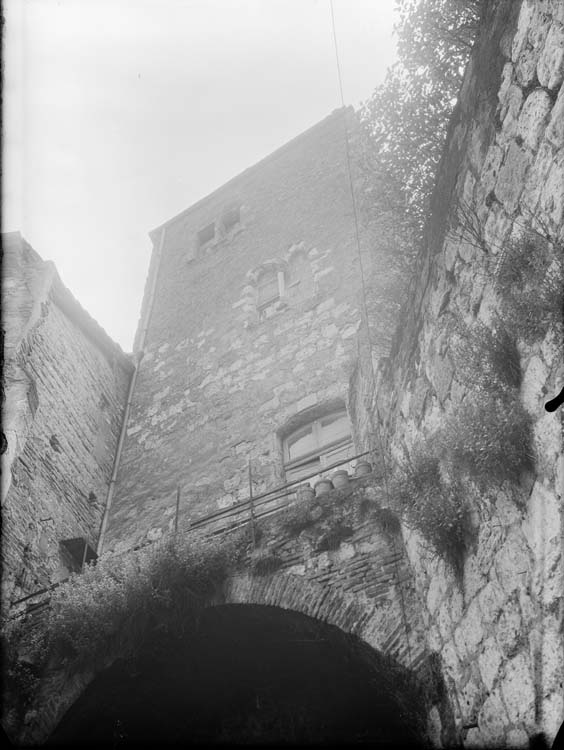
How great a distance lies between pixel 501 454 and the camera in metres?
4.20

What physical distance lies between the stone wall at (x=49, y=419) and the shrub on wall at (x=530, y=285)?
552 centimetres

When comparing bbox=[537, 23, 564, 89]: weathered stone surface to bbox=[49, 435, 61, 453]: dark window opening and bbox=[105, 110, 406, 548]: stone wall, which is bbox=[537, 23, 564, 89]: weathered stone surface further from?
bbox=[49, 435, 61, 453]: dark window opening

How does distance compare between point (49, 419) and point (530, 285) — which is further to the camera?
point (49, 419)

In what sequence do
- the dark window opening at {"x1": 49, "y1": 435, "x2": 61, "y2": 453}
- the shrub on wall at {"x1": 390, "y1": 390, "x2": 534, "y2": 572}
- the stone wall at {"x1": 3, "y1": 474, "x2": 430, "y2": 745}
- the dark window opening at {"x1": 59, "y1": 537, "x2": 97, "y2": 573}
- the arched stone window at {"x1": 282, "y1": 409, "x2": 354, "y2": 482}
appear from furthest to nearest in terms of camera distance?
the dark window opening at {"x1": 49, "y1": 435, "x2": 61, "y2": 453}
the arched stone window at {"x1": 282, "y1": 409, "x2": 354, "y2": 482}
the dark window opening at {"x1": 59, "y1": 537, "x2": 97, "y2": 573}
the stone wall at {"x1": 3, "y1": 474, "x2": 430, "y2": 745}
the shrub on wall at {"x1": 390, "y1": 390, "x2": 534, "y2": 572}

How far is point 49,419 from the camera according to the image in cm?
1005

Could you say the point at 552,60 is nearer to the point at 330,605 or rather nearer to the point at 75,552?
the point at 330,605

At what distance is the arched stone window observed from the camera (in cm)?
948

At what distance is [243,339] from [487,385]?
308 inches

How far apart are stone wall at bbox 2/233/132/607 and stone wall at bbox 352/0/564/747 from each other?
4.37 m

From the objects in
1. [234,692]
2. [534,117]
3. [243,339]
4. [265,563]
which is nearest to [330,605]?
[265,563]

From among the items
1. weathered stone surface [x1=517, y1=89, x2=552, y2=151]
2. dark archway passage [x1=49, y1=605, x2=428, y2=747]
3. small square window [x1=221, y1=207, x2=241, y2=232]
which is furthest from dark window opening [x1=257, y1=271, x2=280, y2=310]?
weathered stone surface [x1=517, y1=89, x2=552, y2=151]

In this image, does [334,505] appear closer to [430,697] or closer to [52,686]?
[430,697]

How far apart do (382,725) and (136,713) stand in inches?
80.5

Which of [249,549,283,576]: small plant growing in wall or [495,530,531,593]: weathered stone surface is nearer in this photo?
[495,530,531,593]: weathered stone surface
